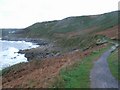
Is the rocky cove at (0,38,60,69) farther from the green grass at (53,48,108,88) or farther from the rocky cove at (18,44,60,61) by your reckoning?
the green grass at (53,48,108,88)

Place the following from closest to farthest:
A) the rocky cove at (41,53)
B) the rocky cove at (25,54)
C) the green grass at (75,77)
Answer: the green grass at (75,77)
the rocky cove at (25,54)
the rocky cove at (41,53)

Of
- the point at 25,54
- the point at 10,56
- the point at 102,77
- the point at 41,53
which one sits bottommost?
the point at 10,56

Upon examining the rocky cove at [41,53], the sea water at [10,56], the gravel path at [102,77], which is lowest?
the sea water at [10,56]

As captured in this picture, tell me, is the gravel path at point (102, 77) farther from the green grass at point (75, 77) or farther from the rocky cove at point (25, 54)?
the rocky cove at point (25, 54)

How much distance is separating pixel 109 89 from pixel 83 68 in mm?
8202

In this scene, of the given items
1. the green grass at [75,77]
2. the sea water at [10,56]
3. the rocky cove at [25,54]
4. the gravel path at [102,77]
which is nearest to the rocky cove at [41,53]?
A: the rocky cove at [25,54]

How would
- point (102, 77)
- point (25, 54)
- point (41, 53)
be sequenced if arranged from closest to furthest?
point (102, 77)
point (41, 53)
point (25, 54)

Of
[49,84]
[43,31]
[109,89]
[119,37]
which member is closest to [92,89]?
[109,89]

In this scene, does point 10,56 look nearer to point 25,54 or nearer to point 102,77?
point 25,54

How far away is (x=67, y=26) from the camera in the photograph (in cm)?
18425

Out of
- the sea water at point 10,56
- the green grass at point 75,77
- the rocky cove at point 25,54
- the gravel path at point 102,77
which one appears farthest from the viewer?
the rocky cove at point 25,54

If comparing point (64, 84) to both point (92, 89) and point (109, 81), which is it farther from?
point (109, 81)

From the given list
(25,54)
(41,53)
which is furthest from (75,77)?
(25,54)

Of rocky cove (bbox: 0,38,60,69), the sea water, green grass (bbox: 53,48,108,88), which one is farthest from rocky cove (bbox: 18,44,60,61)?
green grass (bbox: 53,48,108,88)
